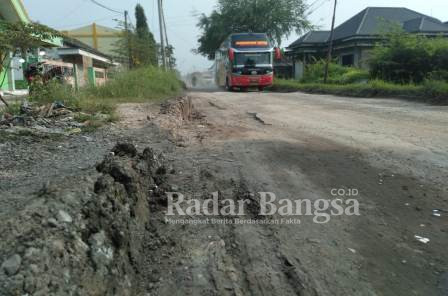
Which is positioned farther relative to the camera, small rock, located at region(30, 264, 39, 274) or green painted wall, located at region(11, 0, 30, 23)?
green painted wall, located at region(11, 0, 30, 23)

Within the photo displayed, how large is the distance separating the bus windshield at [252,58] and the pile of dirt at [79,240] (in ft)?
72.3

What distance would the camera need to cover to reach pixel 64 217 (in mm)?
2502

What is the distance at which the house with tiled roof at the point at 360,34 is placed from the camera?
31.6 m

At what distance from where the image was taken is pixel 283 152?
5.96 metres

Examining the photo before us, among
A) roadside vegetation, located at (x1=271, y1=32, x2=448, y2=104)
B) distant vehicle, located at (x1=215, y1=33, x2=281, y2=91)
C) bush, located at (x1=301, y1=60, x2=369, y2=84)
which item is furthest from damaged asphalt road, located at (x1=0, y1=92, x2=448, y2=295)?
bush, located at (x1=301, y1=60, x2=369, y2=84)

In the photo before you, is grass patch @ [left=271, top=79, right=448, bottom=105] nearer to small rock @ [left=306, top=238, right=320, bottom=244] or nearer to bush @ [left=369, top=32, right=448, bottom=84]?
bush @ [left=369, top=32, right=448, bottom=84]

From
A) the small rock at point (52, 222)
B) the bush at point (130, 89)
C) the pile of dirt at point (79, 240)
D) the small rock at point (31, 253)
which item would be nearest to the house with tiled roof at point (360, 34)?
the bush at point (130, 89)

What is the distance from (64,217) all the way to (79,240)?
175 millimetres

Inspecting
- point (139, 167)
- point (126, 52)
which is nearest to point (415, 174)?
point (139, 167)

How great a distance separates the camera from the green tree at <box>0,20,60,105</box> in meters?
7.85

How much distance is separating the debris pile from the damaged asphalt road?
27.3 inches

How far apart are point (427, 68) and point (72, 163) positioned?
1979cm

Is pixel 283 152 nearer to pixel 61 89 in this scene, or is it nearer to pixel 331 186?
pixel 331 186

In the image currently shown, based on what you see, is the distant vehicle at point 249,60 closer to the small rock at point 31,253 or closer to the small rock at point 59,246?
the small rock at point 59,246
